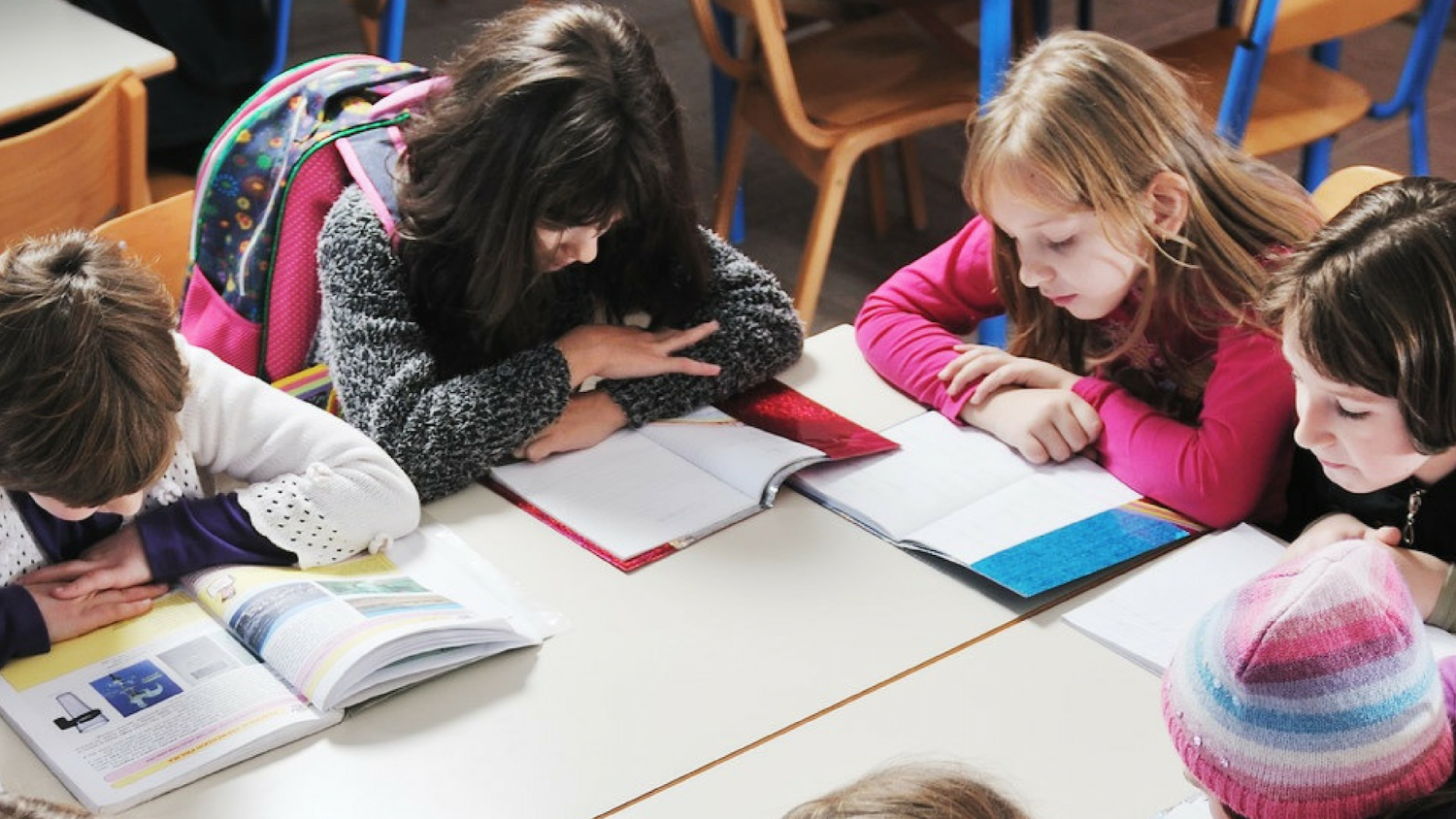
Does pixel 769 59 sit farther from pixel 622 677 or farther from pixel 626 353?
pixel 622 677

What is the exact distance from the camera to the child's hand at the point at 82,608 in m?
1.36

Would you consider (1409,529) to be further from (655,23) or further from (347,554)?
(655,23)

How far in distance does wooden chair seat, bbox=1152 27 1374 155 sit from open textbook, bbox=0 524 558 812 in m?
1.83

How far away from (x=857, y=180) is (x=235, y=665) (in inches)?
110

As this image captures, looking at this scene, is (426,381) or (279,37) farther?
(279,37)

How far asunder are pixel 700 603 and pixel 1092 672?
1.15 ft

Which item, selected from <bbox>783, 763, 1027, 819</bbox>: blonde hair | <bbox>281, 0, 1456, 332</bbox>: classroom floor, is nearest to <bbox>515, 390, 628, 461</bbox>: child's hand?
<bbox>783, 763, 1027, 819</bbox>: blonde hair

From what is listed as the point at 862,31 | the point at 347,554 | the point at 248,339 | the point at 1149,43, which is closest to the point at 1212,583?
the point at 347,554

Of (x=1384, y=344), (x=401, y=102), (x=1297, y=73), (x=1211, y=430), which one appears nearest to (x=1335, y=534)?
(x=1211, y=430)

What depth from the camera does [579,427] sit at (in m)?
1.71

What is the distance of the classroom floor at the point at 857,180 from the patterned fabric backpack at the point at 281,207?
1065mm

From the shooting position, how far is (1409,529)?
146 cm

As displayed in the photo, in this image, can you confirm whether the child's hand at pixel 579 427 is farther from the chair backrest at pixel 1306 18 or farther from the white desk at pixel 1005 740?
the chair backrest at pixel 1306 18

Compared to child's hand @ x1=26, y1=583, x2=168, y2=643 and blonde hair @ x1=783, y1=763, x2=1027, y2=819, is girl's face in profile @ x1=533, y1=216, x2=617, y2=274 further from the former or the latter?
blonde hair @ x1=783, y1=763, x2=1027, y2=819
